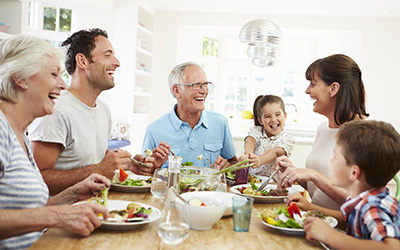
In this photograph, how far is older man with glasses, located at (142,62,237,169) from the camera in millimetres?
2689

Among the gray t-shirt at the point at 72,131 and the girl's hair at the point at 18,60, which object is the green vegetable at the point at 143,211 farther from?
the gray t-shirt at the point at 72,131

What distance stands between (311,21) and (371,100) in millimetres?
2005

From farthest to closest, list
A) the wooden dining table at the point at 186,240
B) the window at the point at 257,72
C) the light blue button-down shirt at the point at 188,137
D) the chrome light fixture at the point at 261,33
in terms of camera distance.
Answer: the window at the point at 257,72 → the chrome light fixture at the point at 261,33 → the light blue button-down shirt at the point at 188,137 → the wooden dining table at the point at 186,240

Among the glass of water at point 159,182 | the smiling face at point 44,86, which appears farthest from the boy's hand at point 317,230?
the smiling face at point 44,86

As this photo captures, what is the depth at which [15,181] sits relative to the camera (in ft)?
4.40

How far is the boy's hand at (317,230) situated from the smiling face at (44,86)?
1.05 metres

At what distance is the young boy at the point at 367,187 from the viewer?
117 centimetres

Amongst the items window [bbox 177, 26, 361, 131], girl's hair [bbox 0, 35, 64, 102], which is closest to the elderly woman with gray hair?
girl's hair [bbox 0, 35, 64, 102]

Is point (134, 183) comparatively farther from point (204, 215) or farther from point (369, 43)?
point (369, 43)

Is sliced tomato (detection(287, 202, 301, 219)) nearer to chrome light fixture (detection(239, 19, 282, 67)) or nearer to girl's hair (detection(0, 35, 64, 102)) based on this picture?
girl's hair (detection(0, 35, 64, 102))

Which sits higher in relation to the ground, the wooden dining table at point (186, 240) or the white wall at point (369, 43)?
the white wall at point (369, 43)

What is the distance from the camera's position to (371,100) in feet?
26.5

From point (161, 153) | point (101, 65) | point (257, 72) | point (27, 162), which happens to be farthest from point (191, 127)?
point (257, 72)

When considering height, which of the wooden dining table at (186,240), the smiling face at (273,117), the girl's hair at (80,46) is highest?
the girl's hair at (80,46)
